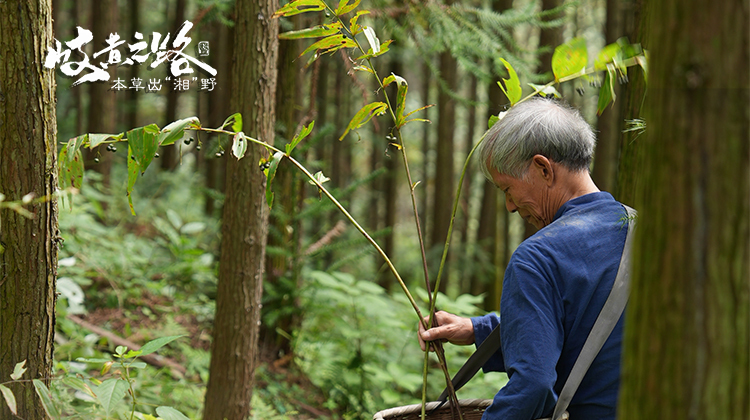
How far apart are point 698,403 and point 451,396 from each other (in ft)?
4.19

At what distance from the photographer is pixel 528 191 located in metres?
2.06

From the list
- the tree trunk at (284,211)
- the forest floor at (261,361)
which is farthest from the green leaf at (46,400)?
the tree trunk at (284,211)

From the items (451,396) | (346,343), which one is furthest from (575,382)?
(346,343)

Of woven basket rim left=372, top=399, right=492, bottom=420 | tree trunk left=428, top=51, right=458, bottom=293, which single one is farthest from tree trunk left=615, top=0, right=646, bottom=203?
tree trunk left=428, top=51, right=458, bottom=293

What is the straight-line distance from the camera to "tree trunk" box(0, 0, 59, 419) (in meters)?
2.22

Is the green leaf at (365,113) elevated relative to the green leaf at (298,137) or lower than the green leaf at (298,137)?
elevated

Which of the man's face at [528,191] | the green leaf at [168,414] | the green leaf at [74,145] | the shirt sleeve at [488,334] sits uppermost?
the green leaf at [74,145]

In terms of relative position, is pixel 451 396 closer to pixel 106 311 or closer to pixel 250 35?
pixel 250 35

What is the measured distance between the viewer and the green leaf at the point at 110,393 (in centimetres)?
207

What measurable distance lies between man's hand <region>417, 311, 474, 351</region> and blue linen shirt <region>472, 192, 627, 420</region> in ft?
1.38

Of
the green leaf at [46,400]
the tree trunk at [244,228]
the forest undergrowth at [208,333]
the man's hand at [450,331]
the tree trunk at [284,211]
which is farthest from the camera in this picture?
the tree trunk at [284,211]

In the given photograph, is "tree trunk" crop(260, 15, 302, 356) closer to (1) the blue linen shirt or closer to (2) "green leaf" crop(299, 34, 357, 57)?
(2) "green leaf" crop(299, 34, 357, 57)

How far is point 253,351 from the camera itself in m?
3.51

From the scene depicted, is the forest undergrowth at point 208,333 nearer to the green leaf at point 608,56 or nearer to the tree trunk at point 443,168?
the green leaf at point 608,56
